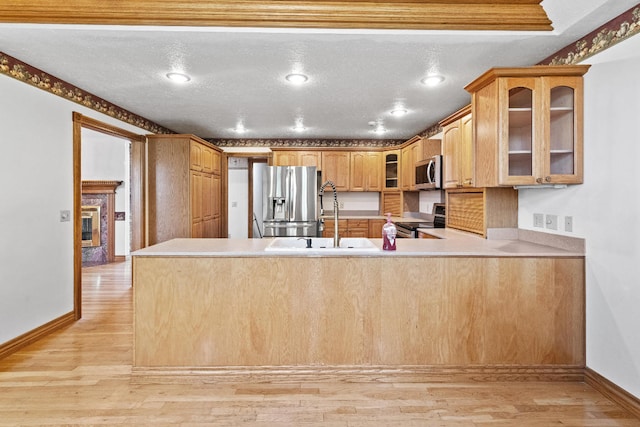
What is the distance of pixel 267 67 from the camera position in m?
2.79

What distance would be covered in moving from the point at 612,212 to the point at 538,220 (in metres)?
0.63

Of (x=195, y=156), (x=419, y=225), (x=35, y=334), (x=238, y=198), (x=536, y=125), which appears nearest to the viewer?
(x=536, y=125)

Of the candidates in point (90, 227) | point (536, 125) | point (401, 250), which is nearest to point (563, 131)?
point (536, 125)

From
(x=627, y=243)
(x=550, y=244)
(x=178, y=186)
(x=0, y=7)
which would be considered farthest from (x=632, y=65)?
(x=178, y=186)

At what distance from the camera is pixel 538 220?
2662mm

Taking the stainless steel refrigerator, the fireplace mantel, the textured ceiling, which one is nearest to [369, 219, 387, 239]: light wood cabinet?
the stainless steel refrigerator

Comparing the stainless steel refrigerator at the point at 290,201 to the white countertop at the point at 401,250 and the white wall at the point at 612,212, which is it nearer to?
the white countertop at the point at 401,250

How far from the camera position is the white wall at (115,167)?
645 centimetres

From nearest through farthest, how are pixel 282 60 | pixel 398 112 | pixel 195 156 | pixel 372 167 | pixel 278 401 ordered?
pixel 278 401 → pixel 282 60 → pixel 398 112 → pixel 195 156 → pixel 372 167

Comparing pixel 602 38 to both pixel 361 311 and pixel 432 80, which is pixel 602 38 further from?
pixel 361 311

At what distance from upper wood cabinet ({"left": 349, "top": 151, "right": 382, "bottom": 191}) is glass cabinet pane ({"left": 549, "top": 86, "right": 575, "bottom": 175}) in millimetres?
3740

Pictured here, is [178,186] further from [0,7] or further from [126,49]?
[0,7]

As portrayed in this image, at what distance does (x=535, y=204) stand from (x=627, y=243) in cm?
79

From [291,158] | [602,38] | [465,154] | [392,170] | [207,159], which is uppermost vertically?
[602,38]
